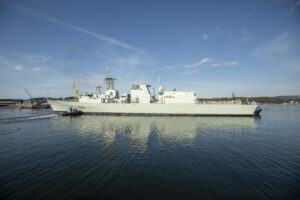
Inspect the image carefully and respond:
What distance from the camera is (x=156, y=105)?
28391mm

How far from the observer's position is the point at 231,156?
7.94 metres

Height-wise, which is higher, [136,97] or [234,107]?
[136,97]

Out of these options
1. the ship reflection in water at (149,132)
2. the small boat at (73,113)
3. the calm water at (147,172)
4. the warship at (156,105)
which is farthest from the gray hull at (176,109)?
the calm water at (147,172)

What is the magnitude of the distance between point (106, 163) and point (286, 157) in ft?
39.1

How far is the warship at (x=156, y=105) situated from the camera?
28.3 m

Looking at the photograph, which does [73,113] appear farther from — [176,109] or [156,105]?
[176,109]

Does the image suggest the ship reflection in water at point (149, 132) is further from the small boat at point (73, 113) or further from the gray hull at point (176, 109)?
the small boat at point (73, 113)

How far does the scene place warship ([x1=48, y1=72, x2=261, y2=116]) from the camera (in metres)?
28.3

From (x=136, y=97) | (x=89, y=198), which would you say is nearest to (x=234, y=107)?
(x=136, y=97)

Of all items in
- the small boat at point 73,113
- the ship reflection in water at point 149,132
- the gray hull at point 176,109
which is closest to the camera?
the ship reflection in water at point 149,132

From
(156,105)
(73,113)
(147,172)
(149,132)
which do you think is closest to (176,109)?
(156,105)

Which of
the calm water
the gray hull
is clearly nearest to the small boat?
the gray hull

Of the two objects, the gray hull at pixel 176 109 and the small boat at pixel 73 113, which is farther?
the small boat at pixel 73 113

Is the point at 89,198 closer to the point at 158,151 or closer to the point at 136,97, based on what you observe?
the point at 158,151
